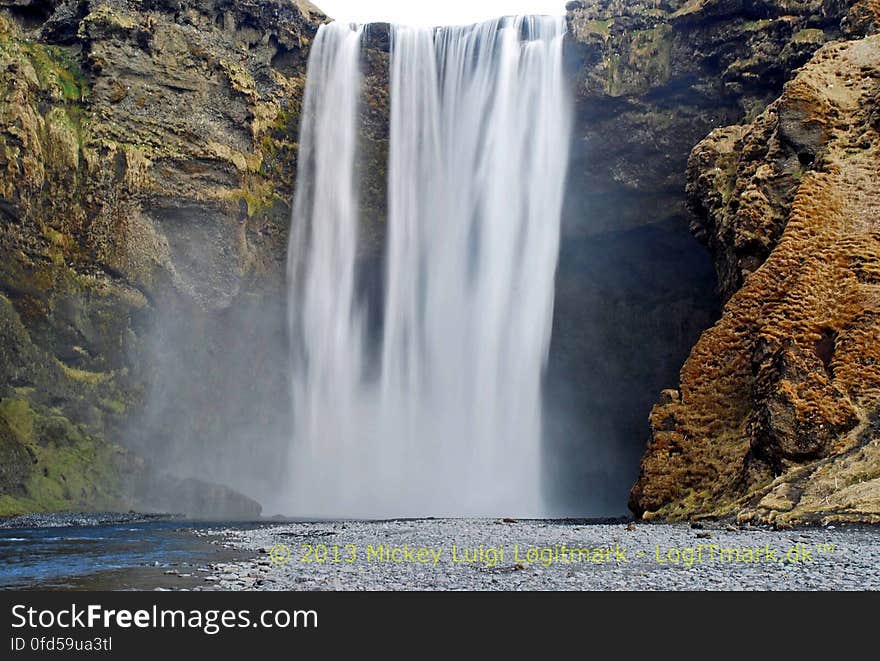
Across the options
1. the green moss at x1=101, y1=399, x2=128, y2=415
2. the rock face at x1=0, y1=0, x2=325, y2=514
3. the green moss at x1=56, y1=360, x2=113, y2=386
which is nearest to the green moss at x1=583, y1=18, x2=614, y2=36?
the rock face at x1=0, y1=0, x2=325, y2=514

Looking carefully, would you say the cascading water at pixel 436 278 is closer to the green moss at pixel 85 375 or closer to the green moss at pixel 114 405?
the green moss at pixel 114 405

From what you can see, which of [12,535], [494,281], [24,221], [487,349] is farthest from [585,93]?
[12,535]

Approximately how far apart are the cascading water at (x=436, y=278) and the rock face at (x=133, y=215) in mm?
1987

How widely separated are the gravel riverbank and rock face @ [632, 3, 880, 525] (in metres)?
2.92

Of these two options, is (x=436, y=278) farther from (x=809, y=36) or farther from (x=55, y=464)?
(x=809, y=36)

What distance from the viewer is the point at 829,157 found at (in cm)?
2253

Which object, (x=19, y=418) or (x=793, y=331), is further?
(x=19, y=418)

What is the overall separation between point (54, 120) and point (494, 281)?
18886mm

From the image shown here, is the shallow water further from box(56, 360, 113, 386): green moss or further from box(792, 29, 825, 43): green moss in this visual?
box(792, 29, 825, 43): green moss

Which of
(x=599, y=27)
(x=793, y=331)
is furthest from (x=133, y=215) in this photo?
(x=793, y=331)

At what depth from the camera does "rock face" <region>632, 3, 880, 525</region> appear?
18156 millimetres

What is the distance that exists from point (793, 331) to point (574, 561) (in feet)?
34.3

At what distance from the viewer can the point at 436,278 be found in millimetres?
39375

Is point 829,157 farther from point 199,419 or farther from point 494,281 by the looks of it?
point 199,419
